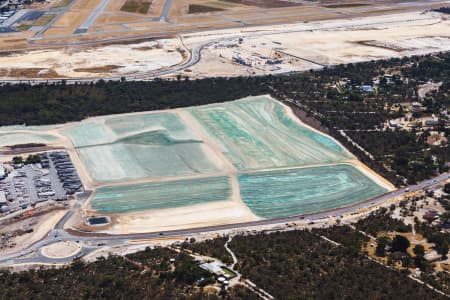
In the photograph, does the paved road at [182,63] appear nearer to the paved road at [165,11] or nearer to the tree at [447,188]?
the paved road at [165,11]

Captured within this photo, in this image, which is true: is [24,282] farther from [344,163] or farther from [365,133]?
[365,133]

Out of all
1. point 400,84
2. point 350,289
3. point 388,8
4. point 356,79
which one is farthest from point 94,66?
point 388,8

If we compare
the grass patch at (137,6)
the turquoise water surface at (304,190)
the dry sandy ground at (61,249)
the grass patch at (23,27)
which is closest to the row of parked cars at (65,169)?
the dry sandy ground at (61,249)

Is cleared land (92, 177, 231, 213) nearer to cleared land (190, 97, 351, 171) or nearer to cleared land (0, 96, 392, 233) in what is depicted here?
cleared land (0, 96, 392, 233)

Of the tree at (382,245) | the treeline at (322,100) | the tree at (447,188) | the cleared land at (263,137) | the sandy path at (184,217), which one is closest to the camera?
the tree at (382,245)

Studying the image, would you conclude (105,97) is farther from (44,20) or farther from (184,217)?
(44,20)

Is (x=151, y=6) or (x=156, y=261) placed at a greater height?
(x=151, y=6)

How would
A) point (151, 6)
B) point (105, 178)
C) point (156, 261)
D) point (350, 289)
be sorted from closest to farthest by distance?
point (350, 289) < point (156, 261) < point (105, 178) < point (151, 6)
